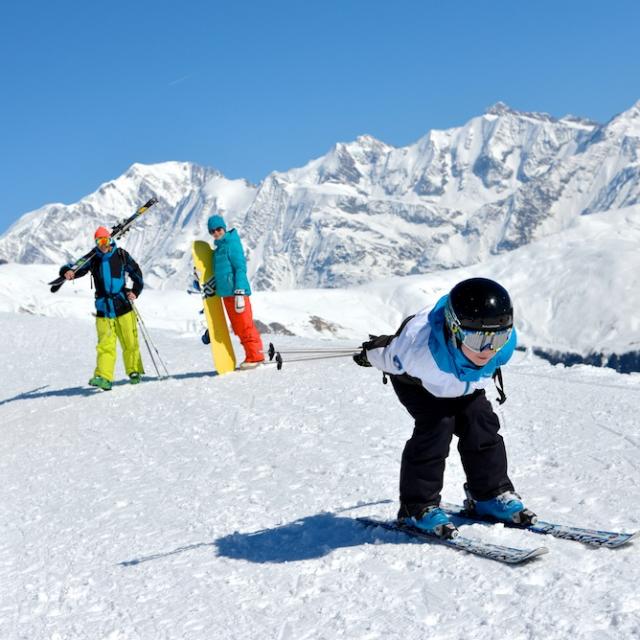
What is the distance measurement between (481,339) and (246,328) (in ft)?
25.6

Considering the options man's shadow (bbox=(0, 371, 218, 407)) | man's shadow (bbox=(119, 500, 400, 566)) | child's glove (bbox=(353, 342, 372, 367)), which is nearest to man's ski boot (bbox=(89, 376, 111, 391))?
man's shadow (bbox=(0, 371, 218, 407))

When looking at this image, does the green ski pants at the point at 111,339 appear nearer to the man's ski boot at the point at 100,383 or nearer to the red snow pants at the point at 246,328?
the man's ski boot at the point at 100,383

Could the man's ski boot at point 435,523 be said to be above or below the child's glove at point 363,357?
below

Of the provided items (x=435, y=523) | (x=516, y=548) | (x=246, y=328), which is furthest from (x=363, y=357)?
(x=246, y=328)

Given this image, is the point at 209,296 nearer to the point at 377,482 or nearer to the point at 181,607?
the point at 377,482

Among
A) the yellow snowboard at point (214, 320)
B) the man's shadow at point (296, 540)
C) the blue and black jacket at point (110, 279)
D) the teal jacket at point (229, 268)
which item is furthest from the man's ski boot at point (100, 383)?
the man's shadow at point (296, 540)

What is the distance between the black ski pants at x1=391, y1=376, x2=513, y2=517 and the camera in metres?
4.64

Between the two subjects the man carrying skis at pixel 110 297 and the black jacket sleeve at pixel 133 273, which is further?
the black jacket sleeve at pixel 133 273

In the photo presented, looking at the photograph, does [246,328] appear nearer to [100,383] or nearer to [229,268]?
[229,268]

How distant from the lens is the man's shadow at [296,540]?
4.64 meters

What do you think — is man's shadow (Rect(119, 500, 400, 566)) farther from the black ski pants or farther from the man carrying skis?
the man carrying skis

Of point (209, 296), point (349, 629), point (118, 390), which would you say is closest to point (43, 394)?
point (118, 390)

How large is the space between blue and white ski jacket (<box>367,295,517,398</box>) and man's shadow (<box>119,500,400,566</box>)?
0.99 meters

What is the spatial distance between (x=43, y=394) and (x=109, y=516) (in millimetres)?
7327
